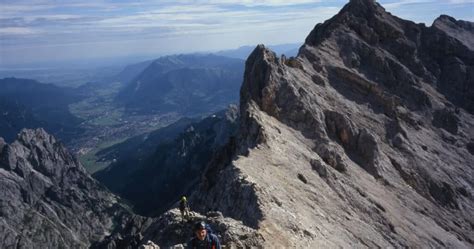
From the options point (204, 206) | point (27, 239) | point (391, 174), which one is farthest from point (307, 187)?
point (27, 239)

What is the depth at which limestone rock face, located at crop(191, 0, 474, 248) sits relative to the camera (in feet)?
144

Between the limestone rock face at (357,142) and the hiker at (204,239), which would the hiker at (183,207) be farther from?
the hiker at (204,239)

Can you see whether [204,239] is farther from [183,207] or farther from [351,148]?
[351,148]

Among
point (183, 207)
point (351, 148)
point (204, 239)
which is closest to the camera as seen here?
point (204, 239)

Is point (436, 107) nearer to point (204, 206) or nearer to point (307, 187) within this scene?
point (307, 187)

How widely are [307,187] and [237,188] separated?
478 inches

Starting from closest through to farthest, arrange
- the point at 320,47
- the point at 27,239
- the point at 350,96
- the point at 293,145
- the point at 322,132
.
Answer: the point at 293,145 → the point at 322,132 → the point at 350,96 → the point at 320,47 → the point at 27,239

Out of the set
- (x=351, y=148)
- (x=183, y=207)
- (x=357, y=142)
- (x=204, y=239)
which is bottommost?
(x=351, y=148)

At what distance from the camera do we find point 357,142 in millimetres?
74625

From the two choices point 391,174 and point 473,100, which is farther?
point 473,100

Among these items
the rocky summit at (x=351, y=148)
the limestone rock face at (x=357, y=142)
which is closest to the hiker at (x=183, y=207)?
the rocky summit at (x=351, y=148)

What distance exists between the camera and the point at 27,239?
196 metres

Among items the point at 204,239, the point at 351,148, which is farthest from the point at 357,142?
the point at 204,239

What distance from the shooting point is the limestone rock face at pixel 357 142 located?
43750mm
